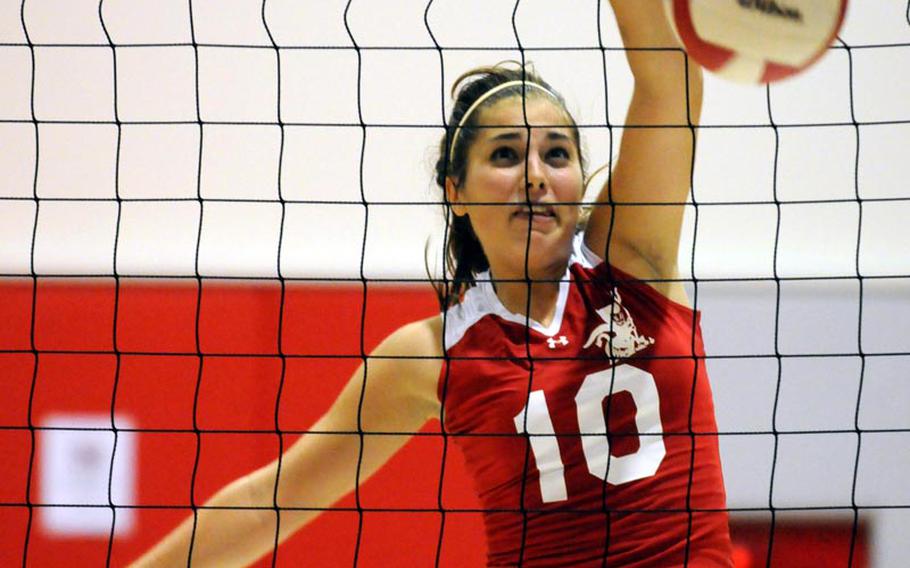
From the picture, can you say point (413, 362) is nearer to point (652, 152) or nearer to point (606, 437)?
point (606, 437)

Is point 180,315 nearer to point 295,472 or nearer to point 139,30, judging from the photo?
point 139,30

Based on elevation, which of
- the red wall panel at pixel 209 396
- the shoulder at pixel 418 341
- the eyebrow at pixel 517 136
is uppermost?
the eyebrow at pixel 517 136

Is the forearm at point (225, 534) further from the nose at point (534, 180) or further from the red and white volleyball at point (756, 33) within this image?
the red and white volleyball at point (756, 33)

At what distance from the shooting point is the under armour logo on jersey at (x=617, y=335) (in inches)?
74.2

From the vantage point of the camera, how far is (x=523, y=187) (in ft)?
6.42

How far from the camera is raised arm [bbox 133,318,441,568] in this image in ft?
6.54

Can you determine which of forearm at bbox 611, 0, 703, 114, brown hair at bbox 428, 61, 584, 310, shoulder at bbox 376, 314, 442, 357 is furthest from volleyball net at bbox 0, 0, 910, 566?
forearm at bbox 611, 0, 703, 114

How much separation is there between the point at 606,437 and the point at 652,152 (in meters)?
0.43

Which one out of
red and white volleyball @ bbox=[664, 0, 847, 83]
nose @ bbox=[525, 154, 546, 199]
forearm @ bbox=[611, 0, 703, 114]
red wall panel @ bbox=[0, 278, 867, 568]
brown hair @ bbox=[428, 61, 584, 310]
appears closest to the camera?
red and white volleyball @ bbox=[664, 0, 847, 83]

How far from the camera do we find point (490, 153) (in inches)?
79.4

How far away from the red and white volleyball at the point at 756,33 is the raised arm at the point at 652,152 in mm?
148

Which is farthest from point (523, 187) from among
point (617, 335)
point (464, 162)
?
point (617, 335)

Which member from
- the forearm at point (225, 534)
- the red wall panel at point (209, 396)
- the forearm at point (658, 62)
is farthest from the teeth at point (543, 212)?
the red wall panel at point (209, 396)

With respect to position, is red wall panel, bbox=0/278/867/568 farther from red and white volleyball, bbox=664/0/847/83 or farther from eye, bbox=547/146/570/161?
red and white volleyball, bbox=664/0/847/83
